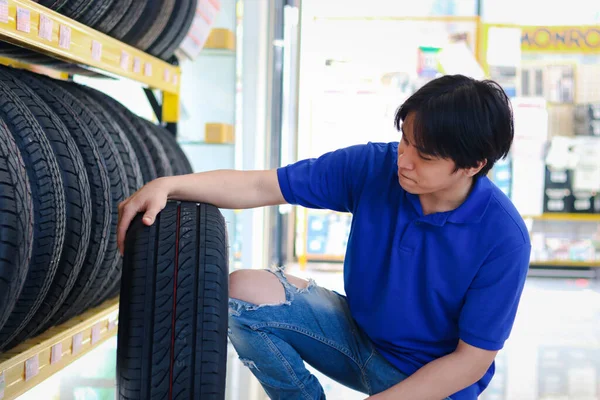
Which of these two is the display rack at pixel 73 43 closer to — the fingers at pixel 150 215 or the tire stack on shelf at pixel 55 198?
the tire stack on shelf at pixel 55 198

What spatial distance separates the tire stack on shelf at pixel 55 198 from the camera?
1.51m

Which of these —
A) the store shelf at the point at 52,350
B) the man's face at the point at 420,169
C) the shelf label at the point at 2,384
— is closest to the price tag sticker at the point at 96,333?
the store shelf at the point at 52,350

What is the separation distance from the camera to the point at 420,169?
152 centimetres

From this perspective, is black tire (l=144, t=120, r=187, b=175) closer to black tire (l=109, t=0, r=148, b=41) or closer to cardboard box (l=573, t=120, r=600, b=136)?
black tire (l=109, t=0, r=148, b=41)

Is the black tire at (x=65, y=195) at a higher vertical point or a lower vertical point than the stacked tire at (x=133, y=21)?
lower

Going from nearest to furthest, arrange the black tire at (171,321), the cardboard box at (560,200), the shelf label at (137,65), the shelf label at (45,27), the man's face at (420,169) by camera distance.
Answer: the black tire at (171,321) → the man's face at (420,169) → the shelf label at (45,27) → the shelf label at (137,65) → the cardboard box at (560,200)

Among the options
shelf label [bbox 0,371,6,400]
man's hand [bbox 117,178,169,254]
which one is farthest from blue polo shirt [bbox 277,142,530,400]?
shelf label [bbox 0,371,6,400]

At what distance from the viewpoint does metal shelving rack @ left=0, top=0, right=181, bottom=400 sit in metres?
1.65

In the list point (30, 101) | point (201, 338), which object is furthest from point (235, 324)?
point (30, 101)

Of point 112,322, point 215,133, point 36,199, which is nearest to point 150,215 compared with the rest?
point 36,199

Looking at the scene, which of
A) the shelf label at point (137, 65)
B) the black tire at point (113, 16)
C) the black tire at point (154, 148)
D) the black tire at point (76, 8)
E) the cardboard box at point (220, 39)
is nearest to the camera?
the black tire at point (76, 8)

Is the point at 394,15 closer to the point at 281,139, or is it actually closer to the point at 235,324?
the point at 281,139

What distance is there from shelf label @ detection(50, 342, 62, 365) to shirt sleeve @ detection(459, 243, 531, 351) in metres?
1.07

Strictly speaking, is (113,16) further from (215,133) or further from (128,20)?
(215,133)
